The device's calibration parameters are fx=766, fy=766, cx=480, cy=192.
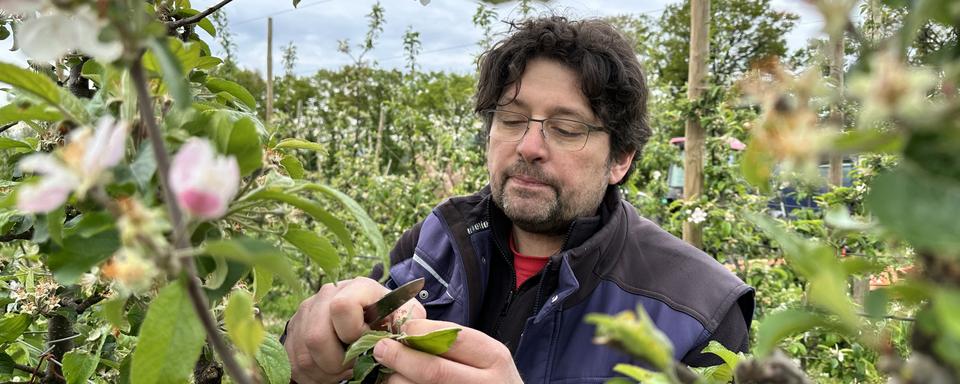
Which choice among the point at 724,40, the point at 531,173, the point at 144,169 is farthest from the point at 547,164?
the point at 724,40

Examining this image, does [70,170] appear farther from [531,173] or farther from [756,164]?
[531,173]

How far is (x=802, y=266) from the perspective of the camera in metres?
0.41

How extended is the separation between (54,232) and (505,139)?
2002 mm

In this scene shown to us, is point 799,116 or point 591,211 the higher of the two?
point 799,116

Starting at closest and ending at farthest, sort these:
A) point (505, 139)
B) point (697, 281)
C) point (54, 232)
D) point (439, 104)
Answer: point (54, 232) → point (697, 281) → point (505, 139) → point (439, 104)

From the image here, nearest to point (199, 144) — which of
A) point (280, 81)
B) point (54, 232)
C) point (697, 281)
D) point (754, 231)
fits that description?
point (54, 232)

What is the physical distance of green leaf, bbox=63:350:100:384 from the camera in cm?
119

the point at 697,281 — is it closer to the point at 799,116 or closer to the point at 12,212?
the point at 12,212

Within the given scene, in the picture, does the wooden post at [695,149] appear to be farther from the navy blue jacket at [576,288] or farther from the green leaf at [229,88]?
the green leaf at [229,88]

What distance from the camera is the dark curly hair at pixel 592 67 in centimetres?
260

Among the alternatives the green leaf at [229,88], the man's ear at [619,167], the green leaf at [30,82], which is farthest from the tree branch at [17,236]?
the man's ear at [619,167]

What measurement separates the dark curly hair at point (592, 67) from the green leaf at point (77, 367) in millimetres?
1752

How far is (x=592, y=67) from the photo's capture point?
8.41ft

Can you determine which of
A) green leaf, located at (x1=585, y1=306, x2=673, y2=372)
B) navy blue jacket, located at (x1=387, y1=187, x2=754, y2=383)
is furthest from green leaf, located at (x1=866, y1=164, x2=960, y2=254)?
navy blue jacket, located at (x1=387, y1=187, x2=754, y2=383)
